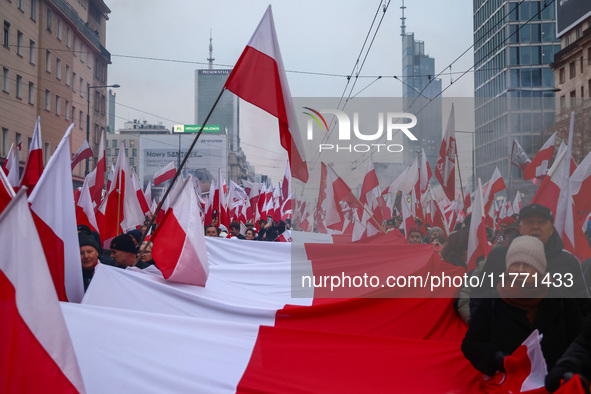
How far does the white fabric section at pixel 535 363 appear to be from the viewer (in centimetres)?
351

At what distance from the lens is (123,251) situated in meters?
6.28

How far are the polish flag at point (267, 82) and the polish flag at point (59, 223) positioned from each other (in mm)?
2077

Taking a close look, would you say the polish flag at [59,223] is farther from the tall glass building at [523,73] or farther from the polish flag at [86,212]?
the tall glass building at [523,73]

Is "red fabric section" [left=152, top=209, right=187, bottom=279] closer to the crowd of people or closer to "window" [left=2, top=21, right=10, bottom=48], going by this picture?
the crowd of people

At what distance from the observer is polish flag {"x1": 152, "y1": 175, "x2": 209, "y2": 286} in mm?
5805

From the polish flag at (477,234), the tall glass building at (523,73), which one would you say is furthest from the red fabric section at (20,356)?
the tall glass building at (523,73)

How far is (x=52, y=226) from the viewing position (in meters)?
4.62

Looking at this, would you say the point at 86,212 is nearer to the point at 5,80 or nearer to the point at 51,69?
the point at 5,80

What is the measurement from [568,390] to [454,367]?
145 cm

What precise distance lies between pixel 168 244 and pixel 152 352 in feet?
7.52

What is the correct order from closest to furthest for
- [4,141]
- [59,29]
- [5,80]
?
[4,141] < [5,80] < [59,29]

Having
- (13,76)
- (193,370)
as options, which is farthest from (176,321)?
(13,76)

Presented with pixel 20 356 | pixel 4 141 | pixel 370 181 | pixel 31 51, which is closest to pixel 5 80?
pixel 4 141

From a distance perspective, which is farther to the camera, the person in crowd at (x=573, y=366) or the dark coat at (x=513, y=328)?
the dark coat at (x=513, y=328)
